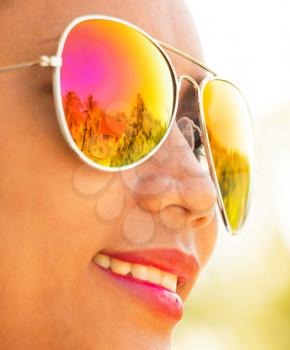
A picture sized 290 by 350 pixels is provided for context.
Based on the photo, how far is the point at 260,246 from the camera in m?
6.54

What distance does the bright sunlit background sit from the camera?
5.74 m

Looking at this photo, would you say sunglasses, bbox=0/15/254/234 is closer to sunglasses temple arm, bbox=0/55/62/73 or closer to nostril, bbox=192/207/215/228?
sunglasses temple arm, bbox=0/55/62/73

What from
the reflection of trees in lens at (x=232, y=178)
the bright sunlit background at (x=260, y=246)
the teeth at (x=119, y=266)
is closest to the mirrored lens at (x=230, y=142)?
the reflection of trees in lens at (x=232, y=178)

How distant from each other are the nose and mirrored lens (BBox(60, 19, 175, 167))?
54 millimetres

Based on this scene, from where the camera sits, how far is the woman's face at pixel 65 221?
1428mm

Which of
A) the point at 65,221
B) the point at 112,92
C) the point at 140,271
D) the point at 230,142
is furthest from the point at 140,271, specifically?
the point at 230,142

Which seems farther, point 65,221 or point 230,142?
point 230,142

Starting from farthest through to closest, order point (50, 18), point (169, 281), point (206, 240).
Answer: point (206, 240) < point (169, 281) < point (50, 18)

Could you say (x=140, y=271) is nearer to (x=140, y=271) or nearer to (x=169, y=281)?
(x=140, y=271)

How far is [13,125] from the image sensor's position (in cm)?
145

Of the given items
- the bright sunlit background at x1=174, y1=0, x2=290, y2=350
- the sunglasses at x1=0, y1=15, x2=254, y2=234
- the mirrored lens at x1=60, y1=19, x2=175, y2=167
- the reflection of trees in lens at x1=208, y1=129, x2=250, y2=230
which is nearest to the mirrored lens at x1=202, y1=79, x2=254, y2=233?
the reflection of trees in lens at x1=208, y1=129, x2=250, y2=230

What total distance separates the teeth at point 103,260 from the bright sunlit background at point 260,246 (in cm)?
363

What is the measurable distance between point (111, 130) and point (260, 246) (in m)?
5.23

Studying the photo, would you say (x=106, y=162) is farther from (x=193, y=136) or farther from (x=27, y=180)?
(x=193, y=136)
